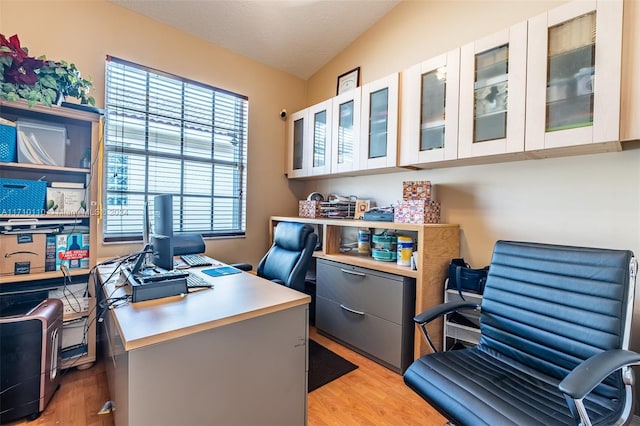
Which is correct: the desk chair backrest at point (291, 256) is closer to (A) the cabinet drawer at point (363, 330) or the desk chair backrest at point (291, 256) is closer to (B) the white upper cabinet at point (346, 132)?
(A) the cabinet drawer at point (363, 330)

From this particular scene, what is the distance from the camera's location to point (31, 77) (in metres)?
1.75

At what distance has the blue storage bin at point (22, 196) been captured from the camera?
5.87 ft

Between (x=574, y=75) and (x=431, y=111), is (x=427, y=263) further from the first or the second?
(x=574, y=75)

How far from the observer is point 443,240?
2.16m

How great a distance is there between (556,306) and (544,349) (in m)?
0.20

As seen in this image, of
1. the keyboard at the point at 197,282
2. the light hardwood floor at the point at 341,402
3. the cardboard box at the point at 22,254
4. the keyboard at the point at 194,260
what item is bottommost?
the light hardwood floor at the point at 341,402

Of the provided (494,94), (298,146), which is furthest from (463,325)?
(298,146)

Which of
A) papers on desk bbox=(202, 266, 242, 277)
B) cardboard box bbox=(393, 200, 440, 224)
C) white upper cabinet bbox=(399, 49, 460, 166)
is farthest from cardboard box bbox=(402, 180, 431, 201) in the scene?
papers on desk bbox=(202, 266, 242, 277)

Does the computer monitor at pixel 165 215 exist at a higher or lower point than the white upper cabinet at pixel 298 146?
lower

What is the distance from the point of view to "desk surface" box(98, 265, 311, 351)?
1.02 metres

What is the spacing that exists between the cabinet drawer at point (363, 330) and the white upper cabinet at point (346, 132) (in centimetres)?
130

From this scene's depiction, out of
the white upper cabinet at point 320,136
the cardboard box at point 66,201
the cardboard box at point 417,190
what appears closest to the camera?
the cardboard box at point 66,201

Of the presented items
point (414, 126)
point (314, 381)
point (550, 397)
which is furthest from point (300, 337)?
point (414, 126)

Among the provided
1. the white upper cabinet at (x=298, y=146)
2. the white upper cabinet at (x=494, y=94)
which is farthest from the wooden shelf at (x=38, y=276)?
the white upper cabinet at (x=494, y=94)
